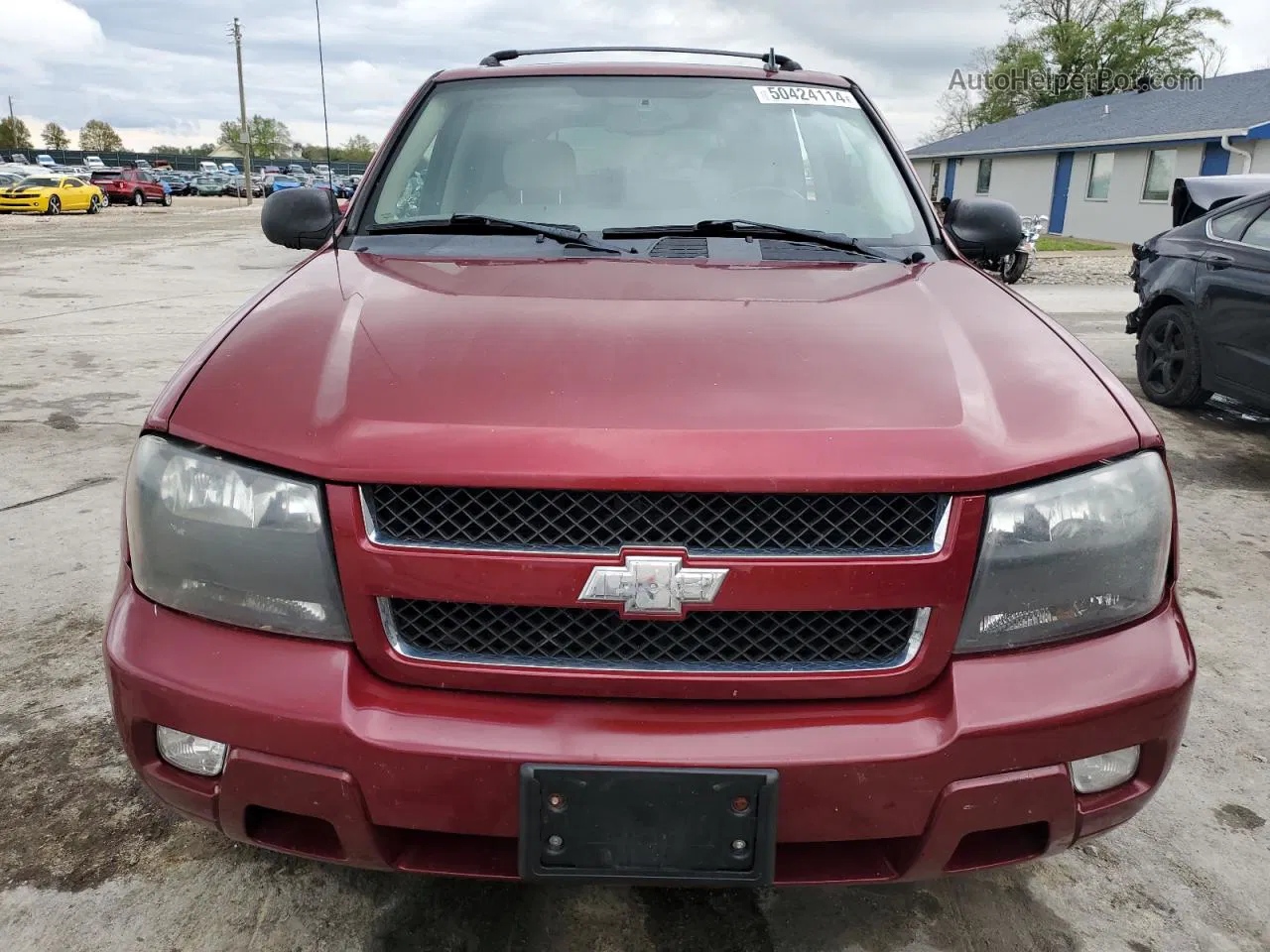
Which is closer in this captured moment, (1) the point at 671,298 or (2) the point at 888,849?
(2) the point at 888,849

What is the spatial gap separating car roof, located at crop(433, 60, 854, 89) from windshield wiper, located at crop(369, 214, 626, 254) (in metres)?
0.63

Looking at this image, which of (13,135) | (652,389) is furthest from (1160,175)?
(13,135)

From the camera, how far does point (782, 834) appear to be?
145cm

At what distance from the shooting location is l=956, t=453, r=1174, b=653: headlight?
1489 millimetres

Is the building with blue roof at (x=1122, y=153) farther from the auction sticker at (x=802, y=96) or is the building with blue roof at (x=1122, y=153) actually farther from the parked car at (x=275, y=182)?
the parked car at (x=275, y=182)

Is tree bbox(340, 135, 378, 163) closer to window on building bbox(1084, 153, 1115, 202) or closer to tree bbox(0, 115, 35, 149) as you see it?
tree bbox(0, 115, 35, 149)

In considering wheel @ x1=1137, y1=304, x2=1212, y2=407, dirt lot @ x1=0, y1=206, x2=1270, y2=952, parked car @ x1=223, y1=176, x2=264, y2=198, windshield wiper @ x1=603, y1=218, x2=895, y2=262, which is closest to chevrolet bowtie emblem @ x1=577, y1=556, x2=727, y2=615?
dirt lot @ x1=0, y1=206, x2=1270, y2=952

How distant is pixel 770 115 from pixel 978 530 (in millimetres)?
1700

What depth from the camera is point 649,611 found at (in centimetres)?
143

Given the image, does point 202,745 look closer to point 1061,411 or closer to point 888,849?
point 888,849

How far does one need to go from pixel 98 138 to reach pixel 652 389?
119899 mm

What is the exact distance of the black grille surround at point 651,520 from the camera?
4.69 feet

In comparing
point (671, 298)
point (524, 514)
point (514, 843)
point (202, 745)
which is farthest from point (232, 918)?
point (671, 298)

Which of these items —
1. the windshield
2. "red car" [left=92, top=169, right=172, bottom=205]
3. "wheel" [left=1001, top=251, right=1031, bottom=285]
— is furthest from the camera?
"red car" [left=92, top=169, right=172, bottom=205]
